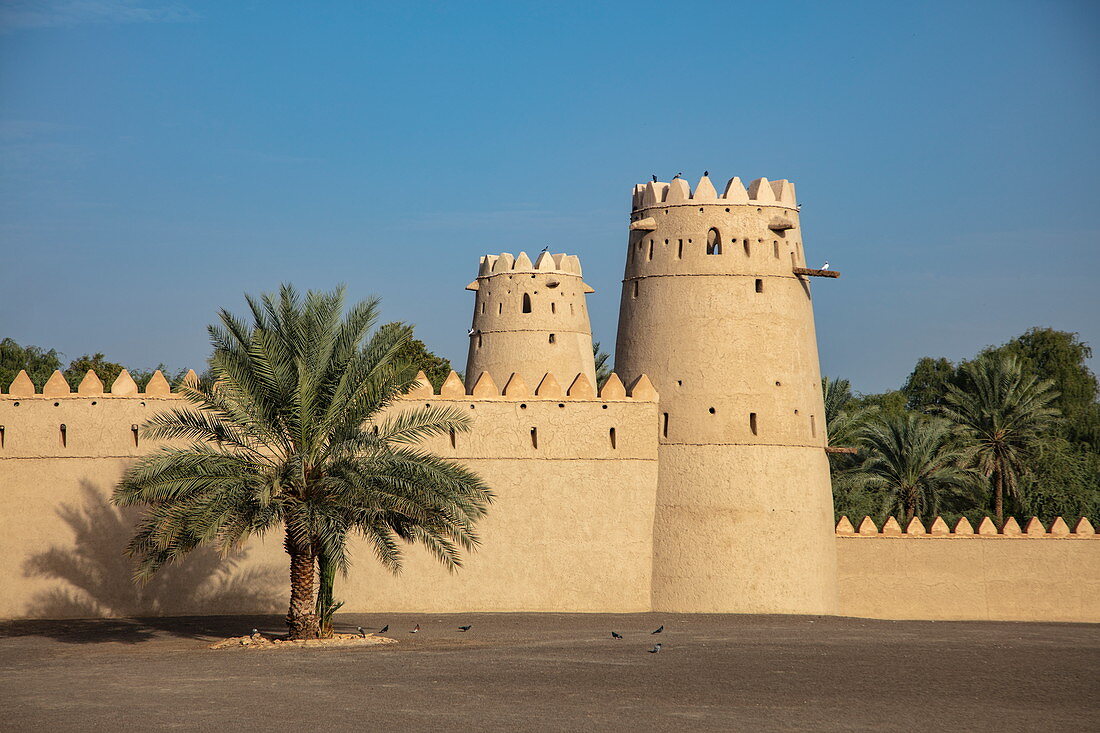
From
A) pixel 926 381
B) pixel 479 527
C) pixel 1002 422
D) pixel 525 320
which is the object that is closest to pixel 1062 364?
pixel 926 381

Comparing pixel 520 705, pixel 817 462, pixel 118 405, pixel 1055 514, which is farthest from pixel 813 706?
pixel 1055 514

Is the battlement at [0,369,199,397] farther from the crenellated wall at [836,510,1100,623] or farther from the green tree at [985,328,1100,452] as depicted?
the green tree at [985,328,1100,452]

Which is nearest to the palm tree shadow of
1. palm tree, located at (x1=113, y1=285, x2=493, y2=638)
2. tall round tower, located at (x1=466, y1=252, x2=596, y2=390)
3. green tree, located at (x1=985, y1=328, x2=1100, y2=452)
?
palm tree, located at (x1=113, y1=285, x2=493, y2=638)

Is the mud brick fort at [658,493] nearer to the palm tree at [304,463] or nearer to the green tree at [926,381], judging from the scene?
the palm tree at [304,463]

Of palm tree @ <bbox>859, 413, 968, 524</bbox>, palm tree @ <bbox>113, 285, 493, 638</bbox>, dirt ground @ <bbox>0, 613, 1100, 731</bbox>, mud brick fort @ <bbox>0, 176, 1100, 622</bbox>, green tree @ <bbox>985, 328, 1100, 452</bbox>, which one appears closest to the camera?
dirt ground @ <bbox>0, 613, 1100, 731</bbox>

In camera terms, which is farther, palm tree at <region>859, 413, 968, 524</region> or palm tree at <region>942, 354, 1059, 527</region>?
palm tree at <region>942, 354, 1059, 527</region>

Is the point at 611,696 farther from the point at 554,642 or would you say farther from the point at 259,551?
the point at 259,551

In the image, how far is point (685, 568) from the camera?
19.6m

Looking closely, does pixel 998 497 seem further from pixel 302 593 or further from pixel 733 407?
pixel 302 593

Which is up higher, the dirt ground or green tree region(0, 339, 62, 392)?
green tree region(0, 339, 62, 392)

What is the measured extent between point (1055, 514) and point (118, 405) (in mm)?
19629

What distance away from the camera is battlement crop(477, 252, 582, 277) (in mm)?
28859

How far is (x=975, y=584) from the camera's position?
68.4 feet

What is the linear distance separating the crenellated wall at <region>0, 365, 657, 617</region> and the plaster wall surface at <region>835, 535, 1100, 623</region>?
3.79 metres
